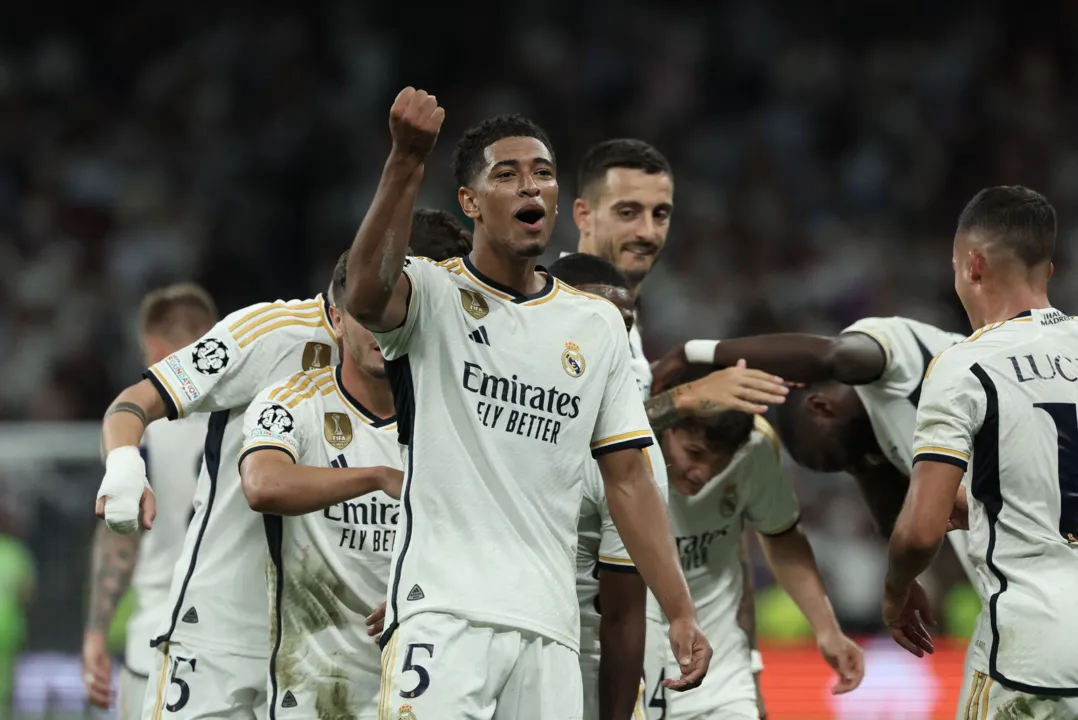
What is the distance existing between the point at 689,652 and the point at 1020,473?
1.26 metres

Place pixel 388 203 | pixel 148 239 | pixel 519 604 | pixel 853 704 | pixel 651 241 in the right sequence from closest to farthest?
pixel 388 203 < pixel 519 604 < pixel 651 241 < pixel 853 704 < pixel 148 239

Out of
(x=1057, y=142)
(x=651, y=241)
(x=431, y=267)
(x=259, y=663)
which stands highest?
(x=1057, y=142)

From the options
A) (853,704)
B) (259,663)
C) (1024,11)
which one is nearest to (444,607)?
(259,663)

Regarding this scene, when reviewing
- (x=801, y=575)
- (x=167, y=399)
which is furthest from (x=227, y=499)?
(x=801, y=575)

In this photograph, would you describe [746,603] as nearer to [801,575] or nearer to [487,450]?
[801,575]

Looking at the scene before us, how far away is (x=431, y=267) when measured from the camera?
4.53 metres

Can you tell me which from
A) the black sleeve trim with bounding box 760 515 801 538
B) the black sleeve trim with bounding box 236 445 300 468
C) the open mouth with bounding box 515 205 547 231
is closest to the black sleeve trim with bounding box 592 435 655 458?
the open mouth with bounding box 515 205 547 231

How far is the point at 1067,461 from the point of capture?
486cm

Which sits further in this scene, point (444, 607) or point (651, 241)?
point (651, 241)

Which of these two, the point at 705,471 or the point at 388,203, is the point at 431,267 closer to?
the point at 388,203

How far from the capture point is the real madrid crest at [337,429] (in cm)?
528

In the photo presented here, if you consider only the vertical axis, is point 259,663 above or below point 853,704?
above

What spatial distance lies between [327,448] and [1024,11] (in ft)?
50.1

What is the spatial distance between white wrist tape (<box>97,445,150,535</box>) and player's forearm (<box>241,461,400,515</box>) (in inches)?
14.2
